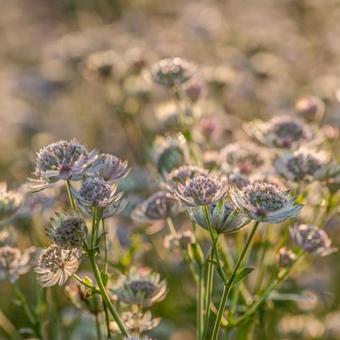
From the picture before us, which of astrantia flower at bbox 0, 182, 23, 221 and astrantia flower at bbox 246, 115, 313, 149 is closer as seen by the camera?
astrantia flower at bbox 0, 182, 23, 221

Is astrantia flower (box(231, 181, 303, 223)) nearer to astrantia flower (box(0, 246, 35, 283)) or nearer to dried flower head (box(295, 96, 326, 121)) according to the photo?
astrantia flower (box(0, 246, 35, 283))

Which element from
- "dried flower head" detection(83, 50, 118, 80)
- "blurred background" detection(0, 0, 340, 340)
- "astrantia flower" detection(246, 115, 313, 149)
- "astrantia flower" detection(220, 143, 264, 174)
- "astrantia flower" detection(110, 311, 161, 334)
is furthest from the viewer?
"dried flower head" detection(83, 50, 118, 80)

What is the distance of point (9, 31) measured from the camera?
8.23m

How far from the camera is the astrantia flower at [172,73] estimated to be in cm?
285

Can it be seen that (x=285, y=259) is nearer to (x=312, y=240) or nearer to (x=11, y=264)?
(x=312, y=240)

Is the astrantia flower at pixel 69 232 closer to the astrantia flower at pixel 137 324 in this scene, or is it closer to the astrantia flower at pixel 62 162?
the astrantia flower at pixel 62 162

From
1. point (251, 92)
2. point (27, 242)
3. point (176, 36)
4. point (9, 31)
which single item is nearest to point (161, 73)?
point (27, 242)

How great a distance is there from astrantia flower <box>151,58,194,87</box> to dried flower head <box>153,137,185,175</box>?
0.27 meters

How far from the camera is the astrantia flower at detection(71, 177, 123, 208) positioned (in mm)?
1842

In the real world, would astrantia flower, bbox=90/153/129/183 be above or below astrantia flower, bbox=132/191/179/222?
above

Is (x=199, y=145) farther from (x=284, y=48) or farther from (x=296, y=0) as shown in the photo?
(x=296, y=0)

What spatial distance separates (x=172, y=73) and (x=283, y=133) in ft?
1.68

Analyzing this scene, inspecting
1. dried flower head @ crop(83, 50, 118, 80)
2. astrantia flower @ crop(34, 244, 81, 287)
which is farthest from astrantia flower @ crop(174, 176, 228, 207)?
dried flower head @ crop(83, 50, 118, 80)

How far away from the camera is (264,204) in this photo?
180 centimetres
